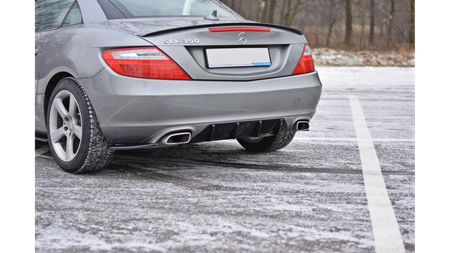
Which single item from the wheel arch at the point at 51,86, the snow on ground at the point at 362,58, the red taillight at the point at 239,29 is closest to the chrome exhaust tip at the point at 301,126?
the red taillight at the point at 239,29

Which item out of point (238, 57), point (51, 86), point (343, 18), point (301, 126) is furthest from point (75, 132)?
point (343, 18)

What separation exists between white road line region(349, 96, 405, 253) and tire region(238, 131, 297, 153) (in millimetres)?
701

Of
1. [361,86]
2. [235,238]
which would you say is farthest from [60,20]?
[361,86]

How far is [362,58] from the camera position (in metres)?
19.4

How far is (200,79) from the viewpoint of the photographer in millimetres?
4137

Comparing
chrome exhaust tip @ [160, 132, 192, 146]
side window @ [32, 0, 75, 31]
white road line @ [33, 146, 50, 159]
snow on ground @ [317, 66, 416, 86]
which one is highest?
side window @ [32, 0, 75, 31]

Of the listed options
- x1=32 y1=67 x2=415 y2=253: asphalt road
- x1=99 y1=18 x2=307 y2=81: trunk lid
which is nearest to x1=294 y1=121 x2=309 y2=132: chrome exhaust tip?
x1=32 y1=67 x2=415 y2=253: asphalt road

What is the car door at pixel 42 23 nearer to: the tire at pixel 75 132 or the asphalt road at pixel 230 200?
the tire at pixel 75 132

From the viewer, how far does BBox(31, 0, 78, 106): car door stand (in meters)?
4.89

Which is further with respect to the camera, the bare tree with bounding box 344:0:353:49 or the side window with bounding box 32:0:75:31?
the bare tree with bounding box 344:0:353:49

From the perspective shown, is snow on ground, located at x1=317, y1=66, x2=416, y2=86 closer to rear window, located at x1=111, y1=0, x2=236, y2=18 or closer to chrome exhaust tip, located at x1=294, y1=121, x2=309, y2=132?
rear window, located at x1=111, y1=0, x2=236, y2=18

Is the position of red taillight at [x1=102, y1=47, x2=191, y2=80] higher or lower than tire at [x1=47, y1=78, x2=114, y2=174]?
higher

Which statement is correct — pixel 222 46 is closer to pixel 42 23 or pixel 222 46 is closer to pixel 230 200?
pixel 230 200

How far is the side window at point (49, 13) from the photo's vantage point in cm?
508
